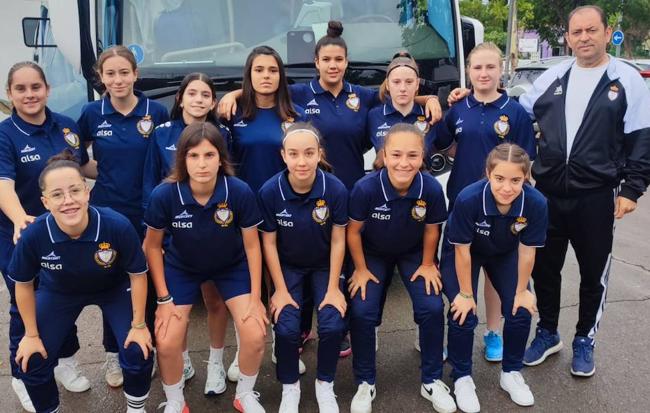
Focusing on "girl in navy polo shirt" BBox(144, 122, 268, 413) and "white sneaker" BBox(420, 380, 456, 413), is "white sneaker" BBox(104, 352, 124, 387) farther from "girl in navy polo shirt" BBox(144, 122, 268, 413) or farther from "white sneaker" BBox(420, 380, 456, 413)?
"white sneaker" BBox(420, 380, 456, 413)

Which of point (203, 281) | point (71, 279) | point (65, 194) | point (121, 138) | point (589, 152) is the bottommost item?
point (203, 281)

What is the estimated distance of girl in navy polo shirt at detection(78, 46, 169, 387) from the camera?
305cm

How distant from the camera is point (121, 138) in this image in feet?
10.00

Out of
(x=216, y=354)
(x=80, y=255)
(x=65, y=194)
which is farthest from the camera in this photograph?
(x=216, y=354)

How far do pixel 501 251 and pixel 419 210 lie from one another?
508 millimetres

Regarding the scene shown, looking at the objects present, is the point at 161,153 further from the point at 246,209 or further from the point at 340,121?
the point at 340,121

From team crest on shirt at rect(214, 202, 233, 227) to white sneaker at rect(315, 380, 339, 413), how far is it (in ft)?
3.17

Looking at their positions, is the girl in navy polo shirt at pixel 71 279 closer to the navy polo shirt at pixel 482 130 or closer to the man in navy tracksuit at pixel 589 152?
the navy polo shirt at pixel 482 130

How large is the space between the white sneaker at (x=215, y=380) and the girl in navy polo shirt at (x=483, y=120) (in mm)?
1743

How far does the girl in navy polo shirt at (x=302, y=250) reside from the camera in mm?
2816

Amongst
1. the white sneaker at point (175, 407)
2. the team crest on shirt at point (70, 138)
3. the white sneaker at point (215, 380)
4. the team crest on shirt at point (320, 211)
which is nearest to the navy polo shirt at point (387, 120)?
the team crest on shirt at point (320, 211)

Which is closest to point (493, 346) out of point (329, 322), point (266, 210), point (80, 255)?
point (329, 322)

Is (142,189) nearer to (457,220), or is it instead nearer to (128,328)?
(128,328)

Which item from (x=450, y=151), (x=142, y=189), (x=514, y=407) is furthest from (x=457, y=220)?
(x=142, y=189)
